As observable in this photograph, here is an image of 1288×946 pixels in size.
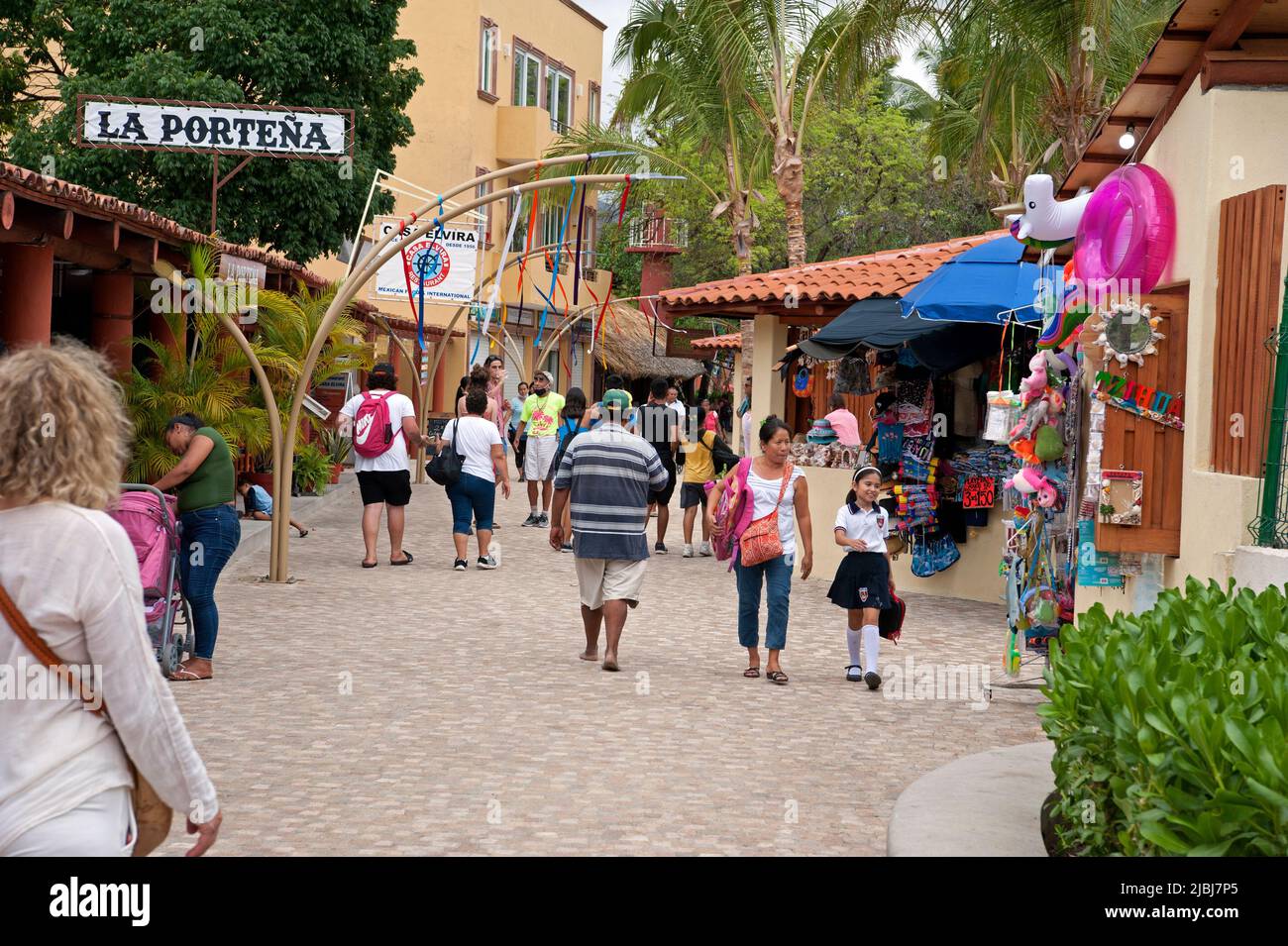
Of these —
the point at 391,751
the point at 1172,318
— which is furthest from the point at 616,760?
the point at 1172,318

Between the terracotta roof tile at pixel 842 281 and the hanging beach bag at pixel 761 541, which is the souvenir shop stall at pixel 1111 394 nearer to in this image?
the hanging beach bag at pixel 761 541

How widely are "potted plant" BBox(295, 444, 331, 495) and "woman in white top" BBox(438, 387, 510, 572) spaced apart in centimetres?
645

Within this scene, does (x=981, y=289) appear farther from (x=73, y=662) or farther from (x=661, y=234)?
(x=661, y=234)

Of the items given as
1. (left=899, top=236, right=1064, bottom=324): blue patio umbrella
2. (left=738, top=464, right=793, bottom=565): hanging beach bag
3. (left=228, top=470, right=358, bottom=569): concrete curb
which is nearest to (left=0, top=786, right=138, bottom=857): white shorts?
(left=738, top=464, right=793, bottom=565): hanging beach bag

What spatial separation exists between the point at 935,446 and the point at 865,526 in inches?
196

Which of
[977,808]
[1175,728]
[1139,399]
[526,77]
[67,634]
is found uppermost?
[526,77]

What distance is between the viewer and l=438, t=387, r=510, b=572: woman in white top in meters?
15.1

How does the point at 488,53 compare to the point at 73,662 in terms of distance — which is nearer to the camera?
the point at 73,662

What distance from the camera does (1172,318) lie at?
805cm

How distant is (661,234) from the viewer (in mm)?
42906

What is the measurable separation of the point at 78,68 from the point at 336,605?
13.5m

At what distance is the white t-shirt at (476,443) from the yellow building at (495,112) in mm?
16796

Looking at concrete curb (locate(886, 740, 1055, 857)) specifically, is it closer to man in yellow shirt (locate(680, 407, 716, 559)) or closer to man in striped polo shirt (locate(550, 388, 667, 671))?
man in striped polo shirt (locate(550, 388, 667, 671))

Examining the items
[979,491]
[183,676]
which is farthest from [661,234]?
[183,676]
